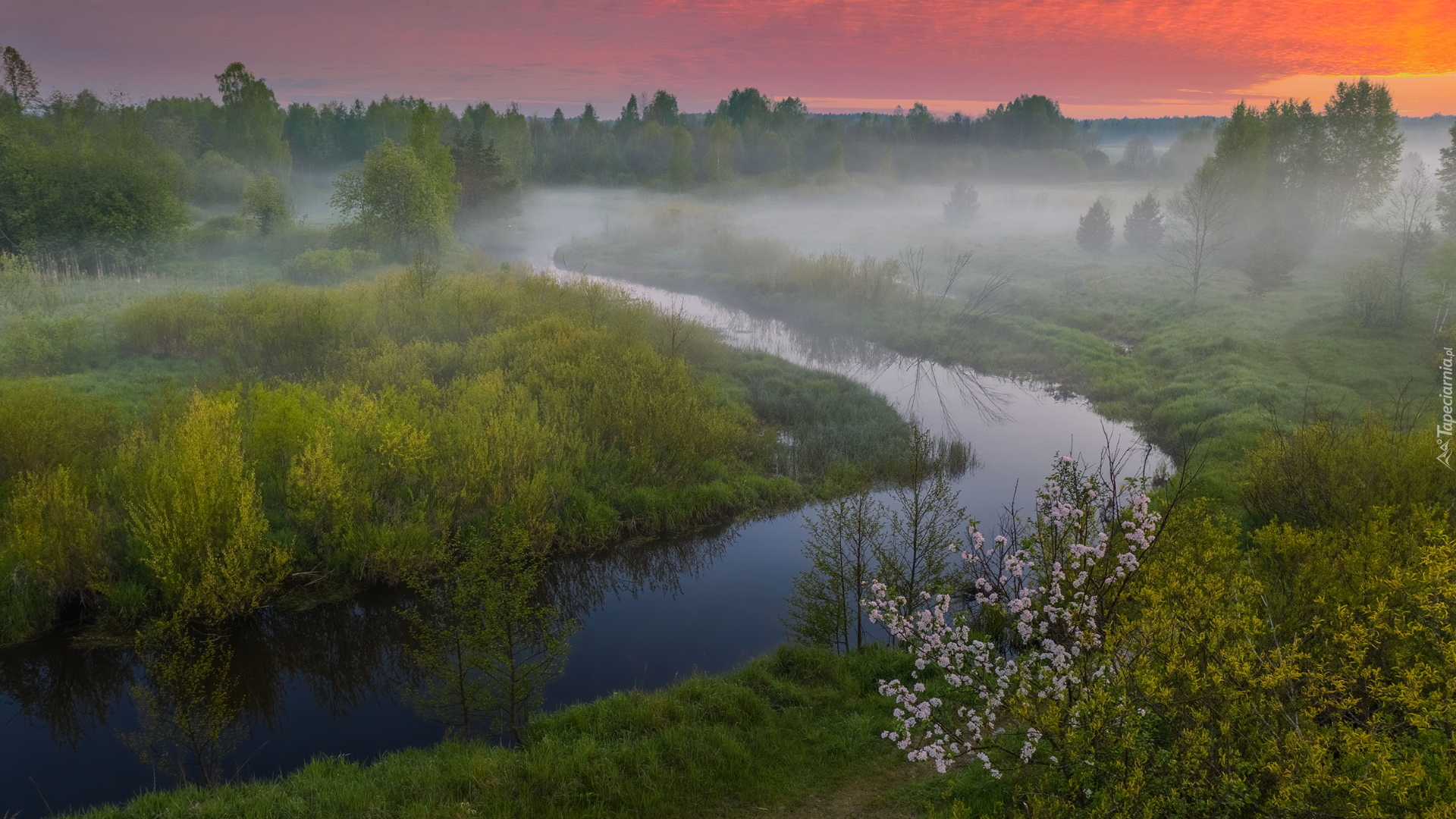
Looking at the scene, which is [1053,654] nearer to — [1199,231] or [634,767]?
[634,767]

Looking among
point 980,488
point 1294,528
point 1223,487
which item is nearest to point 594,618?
point 980,488

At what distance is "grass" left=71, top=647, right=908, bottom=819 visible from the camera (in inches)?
289

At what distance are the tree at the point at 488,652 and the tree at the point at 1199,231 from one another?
Result: 3435 cm

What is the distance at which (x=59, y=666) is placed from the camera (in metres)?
10.5

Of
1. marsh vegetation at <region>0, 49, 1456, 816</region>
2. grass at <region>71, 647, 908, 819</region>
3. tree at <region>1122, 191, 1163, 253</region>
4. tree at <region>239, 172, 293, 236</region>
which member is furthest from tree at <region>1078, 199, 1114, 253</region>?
tree at <region>239, 172, 293, 236</region>

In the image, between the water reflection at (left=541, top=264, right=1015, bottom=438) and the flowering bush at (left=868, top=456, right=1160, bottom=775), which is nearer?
the flowering bush at (left=868, top=456, right=1160, bottom=775)

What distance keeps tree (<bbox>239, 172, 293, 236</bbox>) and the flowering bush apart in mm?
45344

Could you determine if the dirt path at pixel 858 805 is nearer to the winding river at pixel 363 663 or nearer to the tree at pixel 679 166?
the winding river at pixel 363 663

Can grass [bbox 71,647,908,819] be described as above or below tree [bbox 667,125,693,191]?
below

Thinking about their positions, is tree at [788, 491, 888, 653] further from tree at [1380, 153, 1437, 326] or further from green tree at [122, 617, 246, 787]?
tree at [1380, 153, 1437, 326]

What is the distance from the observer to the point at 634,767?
8094mm

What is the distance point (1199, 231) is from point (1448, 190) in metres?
10.8

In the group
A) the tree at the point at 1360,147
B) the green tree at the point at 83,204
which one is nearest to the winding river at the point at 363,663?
the green tree at the point at 83,204

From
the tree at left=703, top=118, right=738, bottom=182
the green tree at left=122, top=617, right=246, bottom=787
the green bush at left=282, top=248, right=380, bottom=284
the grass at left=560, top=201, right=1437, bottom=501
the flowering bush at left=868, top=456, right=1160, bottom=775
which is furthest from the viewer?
the tree at left=703, top=118, right=738, bottom=182
